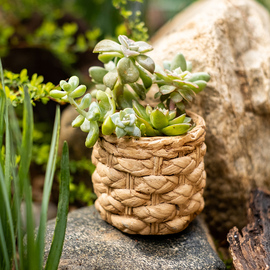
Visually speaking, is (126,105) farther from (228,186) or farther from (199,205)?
(228,186)

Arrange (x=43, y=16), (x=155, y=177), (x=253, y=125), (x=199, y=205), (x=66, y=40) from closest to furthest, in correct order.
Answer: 1. (x=155, y=177)
2. (x=199, y=205)
3. (x=253, y=125)
4. (x=66, y=40)
5. (x=43, y=16)

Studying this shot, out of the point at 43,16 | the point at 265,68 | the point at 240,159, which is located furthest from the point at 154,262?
the point at 43,16

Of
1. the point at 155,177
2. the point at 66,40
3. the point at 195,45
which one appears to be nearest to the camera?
the point at 155,177

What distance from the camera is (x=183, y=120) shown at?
1117 mm

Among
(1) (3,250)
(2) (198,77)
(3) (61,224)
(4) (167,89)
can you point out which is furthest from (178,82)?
(1) (3,250)

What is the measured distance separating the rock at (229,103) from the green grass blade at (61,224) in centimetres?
75

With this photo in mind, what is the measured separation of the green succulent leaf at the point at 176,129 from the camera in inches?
41.3

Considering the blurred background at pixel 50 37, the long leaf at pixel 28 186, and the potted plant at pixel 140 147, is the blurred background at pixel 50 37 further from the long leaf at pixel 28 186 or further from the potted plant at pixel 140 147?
the long leaf at pixel 28 186

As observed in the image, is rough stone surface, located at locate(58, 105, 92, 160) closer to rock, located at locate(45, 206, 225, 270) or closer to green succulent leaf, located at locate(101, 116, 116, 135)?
rock, located at locate(45, 206, 225, 270)

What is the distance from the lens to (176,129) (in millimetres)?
1065

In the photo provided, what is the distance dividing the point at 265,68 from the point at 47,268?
1407mm

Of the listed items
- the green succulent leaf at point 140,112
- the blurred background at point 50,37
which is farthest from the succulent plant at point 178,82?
the blurred background at point 50,37

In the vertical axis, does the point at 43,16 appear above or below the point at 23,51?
above

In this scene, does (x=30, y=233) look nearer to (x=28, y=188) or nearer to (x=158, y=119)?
(x=28, y=188)
